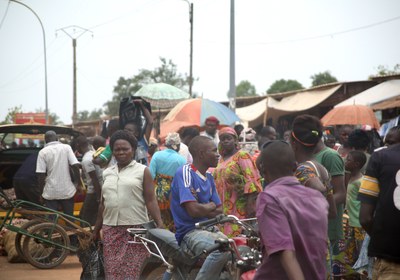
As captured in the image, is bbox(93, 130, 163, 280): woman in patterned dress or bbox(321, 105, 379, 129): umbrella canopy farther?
bbox(321, 105, 379, 129): umbrella canopy

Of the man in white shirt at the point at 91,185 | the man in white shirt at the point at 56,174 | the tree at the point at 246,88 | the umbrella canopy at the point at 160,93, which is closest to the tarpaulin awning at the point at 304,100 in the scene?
the umbrella canopy at the point at 160,93

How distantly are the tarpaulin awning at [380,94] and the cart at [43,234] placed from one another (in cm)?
807

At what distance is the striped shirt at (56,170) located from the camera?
462 inches

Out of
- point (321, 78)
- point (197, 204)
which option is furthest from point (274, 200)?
point (321, 78)

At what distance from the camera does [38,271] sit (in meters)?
10.9

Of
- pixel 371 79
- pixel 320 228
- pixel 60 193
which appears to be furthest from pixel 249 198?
pixel 371 79

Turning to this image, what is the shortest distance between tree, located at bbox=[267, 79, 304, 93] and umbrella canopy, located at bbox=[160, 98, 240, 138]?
44249mm

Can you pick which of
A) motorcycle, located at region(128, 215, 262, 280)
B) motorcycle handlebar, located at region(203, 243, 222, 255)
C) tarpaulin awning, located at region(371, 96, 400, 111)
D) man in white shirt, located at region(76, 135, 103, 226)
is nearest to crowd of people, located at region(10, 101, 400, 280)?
motorcycle, located at region(128, 215, 262, 280)

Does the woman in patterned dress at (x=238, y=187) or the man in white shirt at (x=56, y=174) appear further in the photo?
the man in white shirt at (x=56, y=174)

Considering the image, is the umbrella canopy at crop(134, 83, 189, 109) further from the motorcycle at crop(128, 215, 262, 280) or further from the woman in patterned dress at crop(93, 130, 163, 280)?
the motorcycle at crop(128, 215, 262, 280)

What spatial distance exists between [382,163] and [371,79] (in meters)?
14.7

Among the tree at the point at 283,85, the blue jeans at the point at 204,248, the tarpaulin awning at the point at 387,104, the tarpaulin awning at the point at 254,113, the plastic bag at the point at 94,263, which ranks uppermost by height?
the tree at the point at 283,85

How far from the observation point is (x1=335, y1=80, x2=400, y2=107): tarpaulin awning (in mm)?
16484

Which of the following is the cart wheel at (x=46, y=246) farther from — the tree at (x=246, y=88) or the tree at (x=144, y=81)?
the tree at (x=246, y=88)
